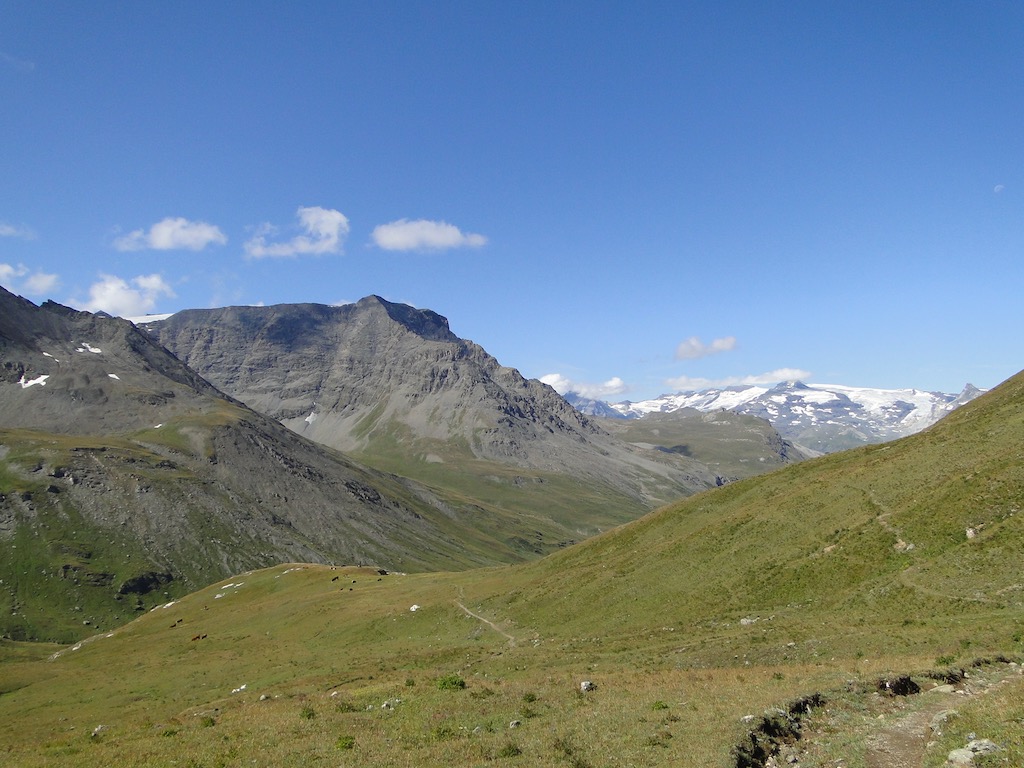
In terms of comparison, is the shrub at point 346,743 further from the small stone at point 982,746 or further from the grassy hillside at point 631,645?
the small stone at point 982,746

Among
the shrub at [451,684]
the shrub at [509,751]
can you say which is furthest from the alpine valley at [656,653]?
the shrub at [451,684]

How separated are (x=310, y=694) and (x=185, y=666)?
36.0 meters

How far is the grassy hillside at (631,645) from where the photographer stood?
2342 centimetres

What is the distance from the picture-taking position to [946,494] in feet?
169

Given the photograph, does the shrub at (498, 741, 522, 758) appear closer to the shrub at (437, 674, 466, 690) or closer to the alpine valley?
the alpine valley

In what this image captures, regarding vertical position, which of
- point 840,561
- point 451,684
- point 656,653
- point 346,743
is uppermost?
point 346,743

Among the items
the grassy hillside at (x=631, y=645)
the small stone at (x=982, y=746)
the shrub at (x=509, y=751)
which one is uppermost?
the small stone at (x=982, y=746)

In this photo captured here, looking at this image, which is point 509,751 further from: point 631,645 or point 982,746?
point 631,645

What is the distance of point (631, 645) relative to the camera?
47.6m

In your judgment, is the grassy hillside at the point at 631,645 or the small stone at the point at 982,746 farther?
the grassy hillside at the point at 631,645

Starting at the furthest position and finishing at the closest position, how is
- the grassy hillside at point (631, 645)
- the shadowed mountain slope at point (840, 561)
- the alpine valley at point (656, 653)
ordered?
the shadowed mountain slope at point (840, 561) → the grassy hillside at point (631, 645) → the alpine valley at point (656, 653)

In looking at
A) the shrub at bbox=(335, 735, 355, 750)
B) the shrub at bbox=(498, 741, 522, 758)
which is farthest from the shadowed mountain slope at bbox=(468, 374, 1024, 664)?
the shrub at bbox=(335, 735, 355, 750)

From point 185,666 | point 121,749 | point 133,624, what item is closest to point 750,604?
point 121,749

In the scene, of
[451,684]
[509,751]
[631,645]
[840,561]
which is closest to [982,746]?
[509,751]
